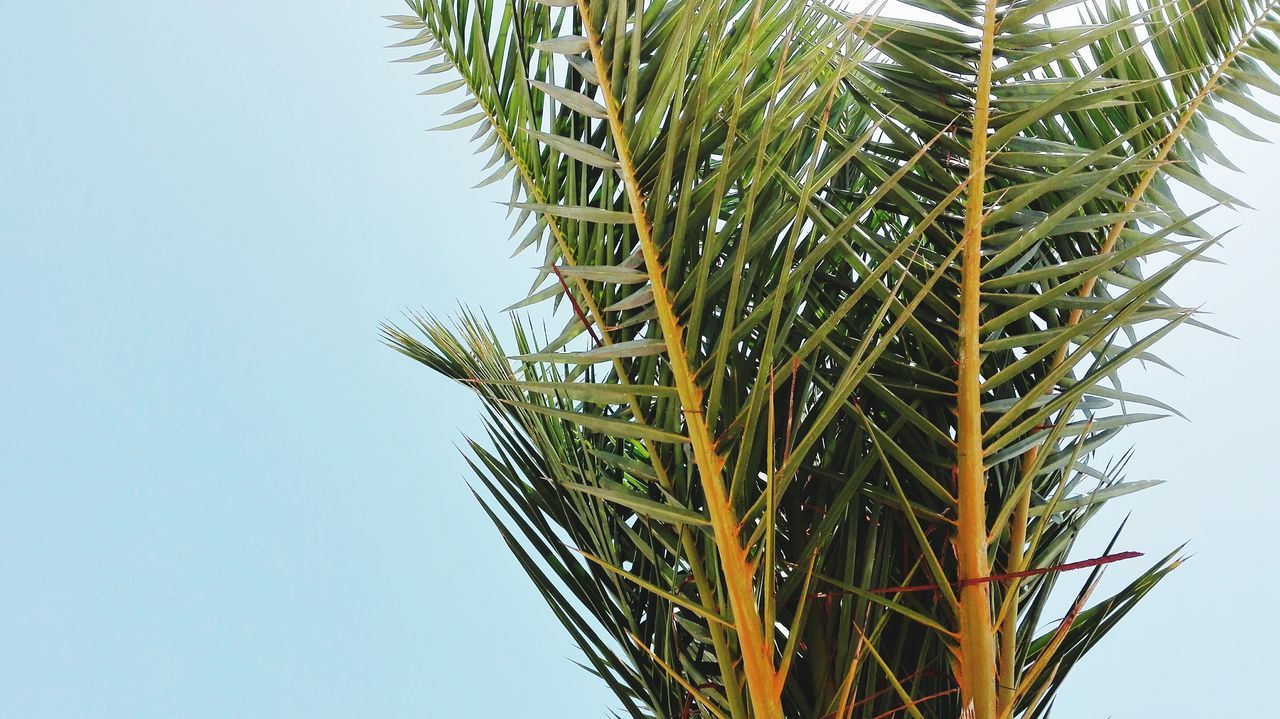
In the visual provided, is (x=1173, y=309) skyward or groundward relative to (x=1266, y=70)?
groundward

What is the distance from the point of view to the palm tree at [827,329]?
0.46 meters

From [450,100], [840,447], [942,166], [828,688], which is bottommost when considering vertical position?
[828,688]

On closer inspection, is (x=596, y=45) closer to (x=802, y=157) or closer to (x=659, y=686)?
(x=802, y=157)

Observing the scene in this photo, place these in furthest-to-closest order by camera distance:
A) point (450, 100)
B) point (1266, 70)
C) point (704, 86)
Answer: point (450, 100) < point (1266, 70) < point (704, 86)

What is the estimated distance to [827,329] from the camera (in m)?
0.42

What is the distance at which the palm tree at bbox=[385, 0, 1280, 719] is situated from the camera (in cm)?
46

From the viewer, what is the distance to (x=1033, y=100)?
0.54 m

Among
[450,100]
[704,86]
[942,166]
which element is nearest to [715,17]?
[704,86]

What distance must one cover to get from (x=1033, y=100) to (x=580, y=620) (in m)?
0.41

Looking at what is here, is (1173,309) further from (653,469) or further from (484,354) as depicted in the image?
(484,354)

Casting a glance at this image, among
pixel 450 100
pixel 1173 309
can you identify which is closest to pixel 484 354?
pixel 1173 309

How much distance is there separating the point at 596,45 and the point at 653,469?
234 millimetres

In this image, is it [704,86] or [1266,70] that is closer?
[704,86]

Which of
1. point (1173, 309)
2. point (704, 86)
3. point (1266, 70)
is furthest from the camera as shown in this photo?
point (1266, 70)
